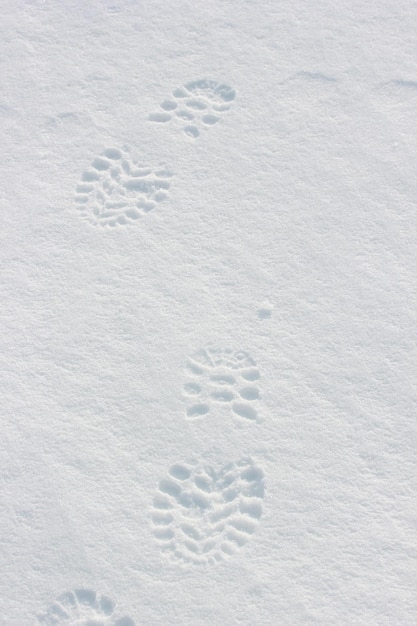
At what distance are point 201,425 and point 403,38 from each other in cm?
143

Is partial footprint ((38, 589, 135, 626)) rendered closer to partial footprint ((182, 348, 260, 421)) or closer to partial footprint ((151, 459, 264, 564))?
partial footprint ((151, 459, 264, 564))

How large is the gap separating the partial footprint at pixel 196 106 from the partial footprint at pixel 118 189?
18 cm

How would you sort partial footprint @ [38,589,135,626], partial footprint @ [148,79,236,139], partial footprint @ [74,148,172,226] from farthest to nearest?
1. partial footprint @ [148,79,236,139]
2. partial footprint @ [74,148,172,226]
3. partial footprint @ [38,589,135,626]

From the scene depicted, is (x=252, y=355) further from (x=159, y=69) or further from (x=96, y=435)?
(x=159, y=69)

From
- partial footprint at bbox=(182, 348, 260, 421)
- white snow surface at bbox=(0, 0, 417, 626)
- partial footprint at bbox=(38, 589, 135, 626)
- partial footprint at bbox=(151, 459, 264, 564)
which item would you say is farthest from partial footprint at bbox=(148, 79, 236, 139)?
partial footprint at bbox=(38, 589, 135, 626)

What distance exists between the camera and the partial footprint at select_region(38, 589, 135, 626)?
1.42 m

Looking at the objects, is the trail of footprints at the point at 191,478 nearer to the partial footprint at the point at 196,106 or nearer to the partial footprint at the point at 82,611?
the partial footprint at the point at 82,611

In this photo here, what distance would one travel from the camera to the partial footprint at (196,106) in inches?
80.4

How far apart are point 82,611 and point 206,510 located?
12.9 inches

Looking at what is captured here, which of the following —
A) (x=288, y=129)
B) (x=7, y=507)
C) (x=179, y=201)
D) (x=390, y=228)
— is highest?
(x=288, y=129)

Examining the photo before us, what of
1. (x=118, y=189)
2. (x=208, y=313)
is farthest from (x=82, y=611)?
(x=118, y=189)

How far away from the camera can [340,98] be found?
207 centimetres

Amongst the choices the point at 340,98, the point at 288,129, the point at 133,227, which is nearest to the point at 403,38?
the point at 340,98

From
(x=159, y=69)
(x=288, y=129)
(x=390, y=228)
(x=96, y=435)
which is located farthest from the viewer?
(x=159, y=69)
